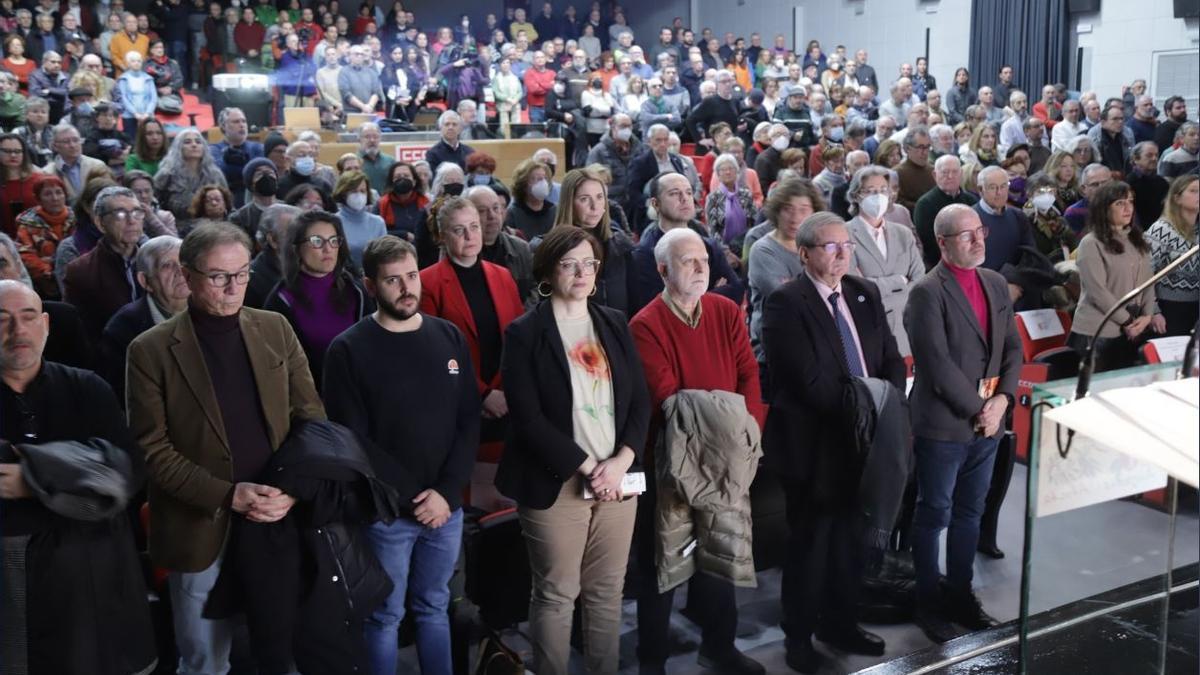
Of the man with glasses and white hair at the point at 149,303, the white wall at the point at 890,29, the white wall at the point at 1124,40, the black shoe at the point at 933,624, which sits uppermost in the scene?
the white wall at the point at 890,29

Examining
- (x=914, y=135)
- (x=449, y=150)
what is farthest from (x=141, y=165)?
(x=914, y=135)

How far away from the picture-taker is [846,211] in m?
6.54

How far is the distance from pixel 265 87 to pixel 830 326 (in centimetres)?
896

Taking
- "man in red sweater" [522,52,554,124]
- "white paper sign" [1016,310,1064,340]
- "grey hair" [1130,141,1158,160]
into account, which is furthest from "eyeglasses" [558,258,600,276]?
"man in red sweater" [522,52,554,124]

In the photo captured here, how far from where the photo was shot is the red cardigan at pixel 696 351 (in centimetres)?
302

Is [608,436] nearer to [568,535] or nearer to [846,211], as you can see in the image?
[568,535]

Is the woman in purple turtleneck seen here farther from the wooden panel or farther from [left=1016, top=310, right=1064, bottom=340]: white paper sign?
the wooden panel

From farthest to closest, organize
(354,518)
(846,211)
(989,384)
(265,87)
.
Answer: (265,87) < (846,211) < (989,384) < (354,518)

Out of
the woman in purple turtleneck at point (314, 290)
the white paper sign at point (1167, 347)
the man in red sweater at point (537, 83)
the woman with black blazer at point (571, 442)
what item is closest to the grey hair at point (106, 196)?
the woman in purple turtleneck at point (314, 290)

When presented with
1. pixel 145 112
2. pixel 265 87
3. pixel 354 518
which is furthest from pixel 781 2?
pixel 354 518

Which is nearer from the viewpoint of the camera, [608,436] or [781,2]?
[608,436]

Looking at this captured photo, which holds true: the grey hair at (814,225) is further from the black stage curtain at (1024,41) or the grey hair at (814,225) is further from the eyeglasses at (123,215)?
the black stage curtain at (1024,41)

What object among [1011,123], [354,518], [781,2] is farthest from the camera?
[781,2]

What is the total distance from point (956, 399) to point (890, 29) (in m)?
8.94
